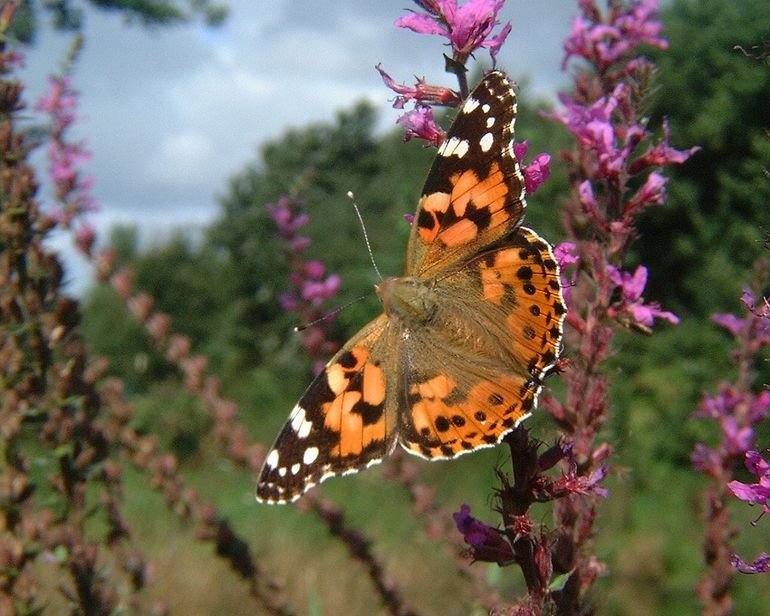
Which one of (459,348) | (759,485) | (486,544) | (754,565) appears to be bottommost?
(459,348)

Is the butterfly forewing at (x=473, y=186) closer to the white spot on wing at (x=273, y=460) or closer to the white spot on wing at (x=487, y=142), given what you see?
the white spot on wing at (x=487, y=142)

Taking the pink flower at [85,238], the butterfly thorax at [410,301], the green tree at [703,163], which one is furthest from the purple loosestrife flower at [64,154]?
the green tree at [703,163]

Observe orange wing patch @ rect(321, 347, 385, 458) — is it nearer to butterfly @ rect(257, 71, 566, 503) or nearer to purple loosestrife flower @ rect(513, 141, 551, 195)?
butterfly @ rect(257, 71, 566, 503)

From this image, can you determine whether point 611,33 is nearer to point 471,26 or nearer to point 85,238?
point 471,26

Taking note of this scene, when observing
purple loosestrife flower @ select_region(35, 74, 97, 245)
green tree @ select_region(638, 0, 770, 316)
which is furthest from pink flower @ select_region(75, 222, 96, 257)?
green tree @ select_region(638, 0, 770, 316)

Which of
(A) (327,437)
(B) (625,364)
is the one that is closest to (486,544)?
(A) (327,437)

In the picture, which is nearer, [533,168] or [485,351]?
A: [533,168]
